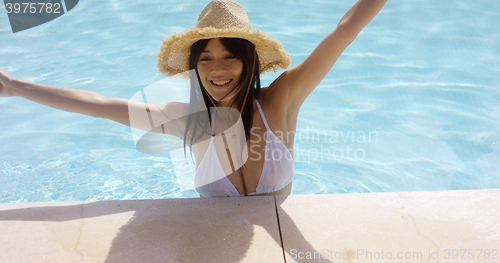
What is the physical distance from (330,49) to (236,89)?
54 cm

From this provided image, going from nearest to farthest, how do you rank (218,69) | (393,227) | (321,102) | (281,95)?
(393,227) → (218,69) → (281,95) → (321,102)

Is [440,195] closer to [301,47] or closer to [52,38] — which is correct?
[301,47]

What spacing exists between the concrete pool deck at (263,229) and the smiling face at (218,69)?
60cm

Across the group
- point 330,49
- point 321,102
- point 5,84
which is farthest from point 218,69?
point 321,102

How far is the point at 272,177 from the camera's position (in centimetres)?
Result: 211

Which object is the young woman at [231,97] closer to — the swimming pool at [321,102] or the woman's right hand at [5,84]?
the woman's right hand at [5,84]

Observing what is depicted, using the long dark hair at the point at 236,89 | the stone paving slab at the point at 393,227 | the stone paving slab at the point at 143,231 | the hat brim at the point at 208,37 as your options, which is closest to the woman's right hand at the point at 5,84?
the stone paving slab at the point at 143,231

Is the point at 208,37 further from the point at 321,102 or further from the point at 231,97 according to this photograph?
the point at 321,102

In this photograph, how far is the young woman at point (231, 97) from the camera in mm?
1903

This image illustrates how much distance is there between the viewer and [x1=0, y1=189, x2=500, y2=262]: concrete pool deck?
1.52 meters

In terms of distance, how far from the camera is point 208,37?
6.19 ft

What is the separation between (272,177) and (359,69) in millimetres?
3545

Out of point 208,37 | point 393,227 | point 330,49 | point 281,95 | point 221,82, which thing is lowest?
point 393,227

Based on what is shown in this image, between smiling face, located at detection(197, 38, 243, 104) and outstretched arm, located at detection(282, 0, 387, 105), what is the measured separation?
30 centimetres
